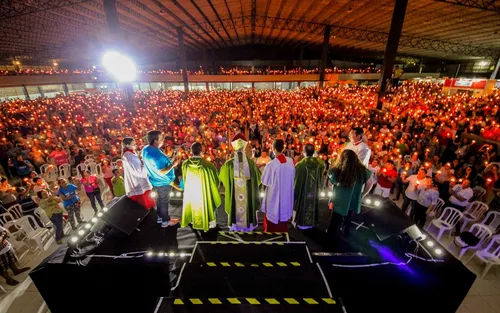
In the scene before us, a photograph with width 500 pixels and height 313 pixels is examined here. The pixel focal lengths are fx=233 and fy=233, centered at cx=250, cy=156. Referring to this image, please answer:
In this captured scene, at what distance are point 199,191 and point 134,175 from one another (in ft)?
4.19

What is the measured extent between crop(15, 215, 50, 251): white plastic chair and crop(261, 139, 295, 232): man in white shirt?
501 cm

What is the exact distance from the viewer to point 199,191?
13.2 feet

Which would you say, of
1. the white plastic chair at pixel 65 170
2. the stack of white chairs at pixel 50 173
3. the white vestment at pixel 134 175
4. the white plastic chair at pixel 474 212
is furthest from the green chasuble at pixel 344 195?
the stack of white chairs at pixel 50 173

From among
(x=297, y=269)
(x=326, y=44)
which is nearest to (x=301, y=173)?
(x=297, y=269)

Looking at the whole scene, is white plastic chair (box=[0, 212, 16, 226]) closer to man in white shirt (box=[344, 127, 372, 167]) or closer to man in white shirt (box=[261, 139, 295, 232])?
man in white shirt (box=[261, 139, 295, 232])

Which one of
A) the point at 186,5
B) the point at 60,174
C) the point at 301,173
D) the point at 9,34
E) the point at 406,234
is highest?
the point at 186,5

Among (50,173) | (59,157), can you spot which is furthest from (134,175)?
(59,157)

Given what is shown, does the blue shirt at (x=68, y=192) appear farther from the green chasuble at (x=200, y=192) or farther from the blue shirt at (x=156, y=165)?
the green chasuble at (x=200, y=192)

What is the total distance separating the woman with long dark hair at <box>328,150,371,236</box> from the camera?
3.58 meters

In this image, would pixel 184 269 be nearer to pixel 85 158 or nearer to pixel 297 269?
pixel 297 269

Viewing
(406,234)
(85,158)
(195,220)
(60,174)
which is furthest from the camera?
(85,158)

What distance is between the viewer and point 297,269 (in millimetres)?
2951

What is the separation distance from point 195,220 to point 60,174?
6.88 meters

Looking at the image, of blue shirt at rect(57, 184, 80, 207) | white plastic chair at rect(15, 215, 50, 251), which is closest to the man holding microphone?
blue shirt at rect(57, 184, 80, 207)
